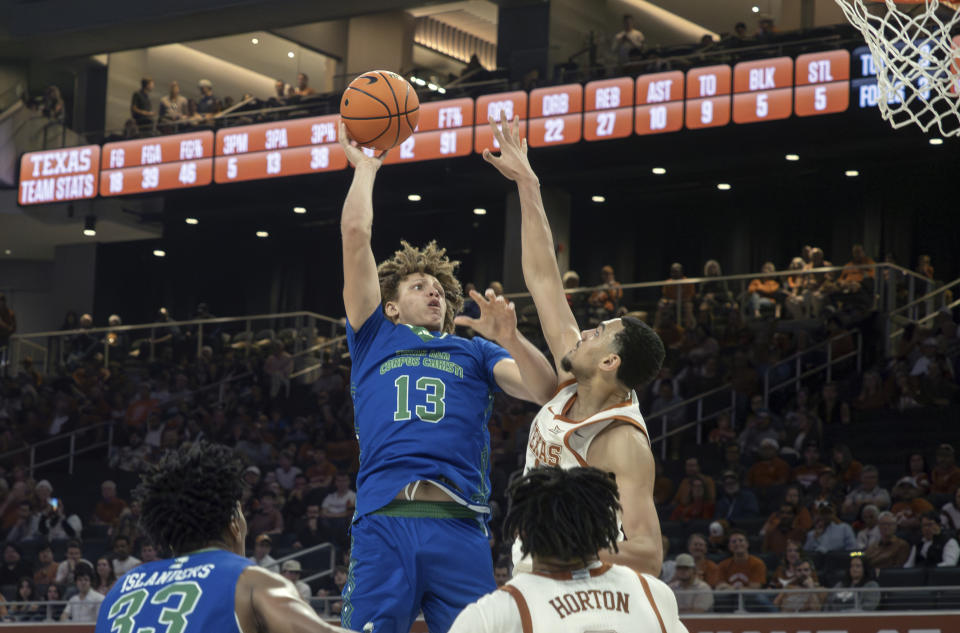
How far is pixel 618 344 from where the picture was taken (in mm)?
4266

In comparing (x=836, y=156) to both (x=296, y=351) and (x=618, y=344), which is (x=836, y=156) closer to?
(x=296, y=351)

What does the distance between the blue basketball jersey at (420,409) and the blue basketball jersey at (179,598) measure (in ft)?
4.70

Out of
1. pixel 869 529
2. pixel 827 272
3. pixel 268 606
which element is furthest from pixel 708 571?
pixel 268 606

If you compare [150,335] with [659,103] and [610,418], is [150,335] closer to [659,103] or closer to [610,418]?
[659,103]

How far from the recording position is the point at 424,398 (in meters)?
4.82

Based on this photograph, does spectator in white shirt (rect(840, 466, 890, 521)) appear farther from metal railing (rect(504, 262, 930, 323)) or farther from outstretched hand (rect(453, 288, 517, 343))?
outstretched hand (rect(453, 288, 517, 343))

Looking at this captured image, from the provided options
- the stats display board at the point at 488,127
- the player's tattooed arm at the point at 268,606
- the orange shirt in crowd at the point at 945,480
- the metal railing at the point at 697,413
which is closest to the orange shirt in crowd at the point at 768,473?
the orange shirt in crowd at the point at 945,480

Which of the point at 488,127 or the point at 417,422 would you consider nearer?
the point at 417,422

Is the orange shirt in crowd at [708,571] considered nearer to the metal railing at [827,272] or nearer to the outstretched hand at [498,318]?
the metal railing at [827,272]

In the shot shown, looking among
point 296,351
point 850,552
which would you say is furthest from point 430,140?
point 850,552

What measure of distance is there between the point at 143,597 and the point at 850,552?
25.6 feet

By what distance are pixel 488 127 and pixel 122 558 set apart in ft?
25.4

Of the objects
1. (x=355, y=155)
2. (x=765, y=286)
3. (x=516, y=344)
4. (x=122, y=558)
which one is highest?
(x=765, y=286)

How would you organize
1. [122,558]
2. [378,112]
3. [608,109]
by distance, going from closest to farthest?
[378,112] → [122,558] → [608,109]
